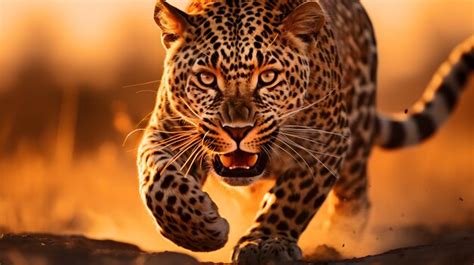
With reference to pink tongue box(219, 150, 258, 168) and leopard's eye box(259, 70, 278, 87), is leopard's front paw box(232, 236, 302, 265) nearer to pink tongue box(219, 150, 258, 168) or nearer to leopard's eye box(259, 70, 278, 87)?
pink tongue box(219, 150, 258, 168)

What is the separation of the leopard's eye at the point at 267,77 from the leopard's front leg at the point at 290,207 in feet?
2.52

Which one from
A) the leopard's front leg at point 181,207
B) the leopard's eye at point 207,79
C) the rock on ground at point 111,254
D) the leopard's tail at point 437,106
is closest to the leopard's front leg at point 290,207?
the leopard's front leg at point 181,207

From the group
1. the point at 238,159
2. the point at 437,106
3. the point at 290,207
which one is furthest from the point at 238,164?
the point at 437,106

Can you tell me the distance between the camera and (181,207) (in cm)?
1151

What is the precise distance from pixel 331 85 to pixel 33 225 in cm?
272

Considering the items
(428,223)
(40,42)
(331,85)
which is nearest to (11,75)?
A: (40,42)

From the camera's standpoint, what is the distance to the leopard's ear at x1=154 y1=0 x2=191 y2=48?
11977 mm

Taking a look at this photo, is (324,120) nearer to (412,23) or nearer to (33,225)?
(33,225)

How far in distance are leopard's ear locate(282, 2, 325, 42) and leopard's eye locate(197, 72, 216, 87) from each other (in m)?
0.62

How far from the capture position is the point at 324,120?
484 inches

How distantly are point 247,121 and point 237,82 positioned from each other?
0.40 metres

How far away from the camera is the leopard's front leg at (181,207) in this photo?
11469 mm

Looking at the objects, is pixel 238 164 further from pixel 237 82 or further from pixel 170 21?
pixel 170 21

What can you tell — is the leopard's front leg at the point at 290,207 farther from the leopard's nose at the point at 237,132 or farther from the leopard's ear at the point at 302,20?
the leopard's ear at the point at 302,20
